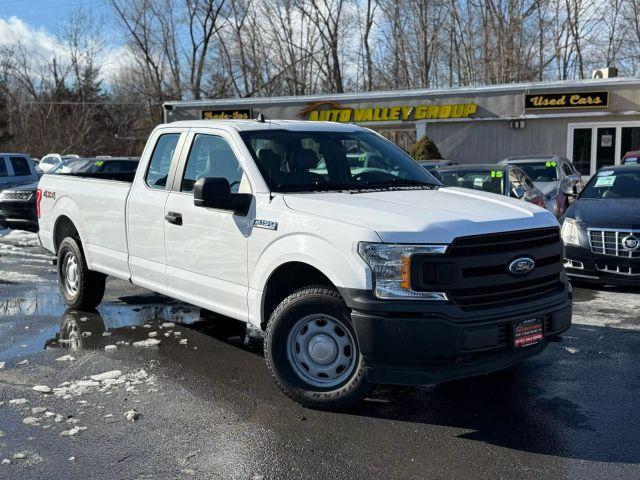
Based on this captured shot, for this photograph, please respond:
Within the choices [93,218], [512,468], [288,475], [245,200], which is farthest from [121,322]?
[512,468]

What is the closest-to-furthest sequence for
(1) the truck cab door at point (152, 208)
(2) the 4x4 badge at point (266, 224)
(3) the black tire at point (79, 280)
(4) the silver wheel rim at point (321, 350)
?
(4) the silver wheel rim at point (321, 350) < (2) the 4x4 badge at point (266, 224) < (1) the truck cab door at point (152, 208) < (3) the black tire at point (79, 280)

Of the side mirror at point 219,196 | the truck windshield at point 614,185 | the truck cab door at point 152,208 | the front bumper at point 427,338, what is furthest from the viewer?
the truck windshield at point 614,185

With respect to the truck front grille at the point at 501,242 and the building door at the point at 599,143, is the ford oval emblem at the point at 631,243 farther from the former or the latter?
Answer: the building door at the point at 599,143

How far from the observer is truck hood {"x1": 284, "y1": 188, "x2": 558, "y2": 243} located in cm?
420

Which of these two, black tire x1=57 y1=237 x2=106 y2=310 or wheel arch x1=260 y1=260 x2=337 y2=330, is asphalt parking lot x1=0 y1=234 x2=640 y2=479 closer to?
wheel arch x1=260 y1=260 x2=337 y2=330

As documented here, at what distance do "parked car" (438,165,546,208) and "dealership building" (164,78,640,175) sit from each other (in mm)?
14804

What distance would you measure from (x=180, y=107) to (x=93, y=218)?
88.9 feet

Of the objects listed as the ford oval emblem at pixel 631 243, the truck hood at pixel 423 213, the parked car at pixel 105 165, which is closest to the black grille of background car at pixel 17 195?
the parked car at pixel 105 165

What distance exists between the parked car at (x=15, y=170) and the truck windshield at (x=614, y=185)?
1303 centimetres

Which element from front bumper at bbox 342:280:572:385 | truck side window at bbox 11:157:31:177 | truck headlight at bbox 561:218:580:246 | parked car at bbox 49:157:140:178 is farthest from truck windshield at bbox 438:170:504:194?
truck side window at bbox 11:157:31:177

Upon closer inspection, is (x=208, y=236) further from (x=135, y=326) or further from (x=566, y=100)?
(x=566, y=100)

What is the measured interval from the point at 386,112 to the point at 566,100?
704cm

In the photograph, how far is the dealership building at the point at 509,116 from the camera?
24.4 m

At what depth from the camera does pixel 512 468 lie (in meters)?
3.85
